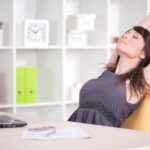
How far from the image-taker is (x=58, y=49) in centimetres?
391

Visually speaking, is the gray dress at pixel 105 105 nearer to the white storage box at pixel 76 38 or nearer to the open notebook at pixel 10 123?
the open notebook at pixel 10 123

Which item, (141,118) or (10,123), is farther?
(141,118)

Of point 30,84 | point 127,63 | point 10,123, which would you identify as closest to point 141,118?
point 127,63

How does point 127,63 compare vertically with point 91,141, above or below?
above

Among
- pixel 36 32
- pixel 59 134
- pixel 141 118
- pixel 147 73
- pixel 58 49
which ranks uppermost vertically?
pixel 36 32

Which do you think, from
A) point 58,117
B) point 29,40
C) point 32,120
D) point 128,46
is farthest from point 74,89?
point 32,120

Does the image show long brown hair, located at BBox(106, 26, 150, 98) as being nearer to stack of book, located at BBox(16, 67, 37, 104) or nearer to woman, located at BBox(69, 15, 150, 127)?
woman, located at BBox(69, 15, 150, 127)

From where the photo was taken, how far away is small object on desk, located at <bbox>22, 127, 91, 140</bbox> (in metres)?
1.37

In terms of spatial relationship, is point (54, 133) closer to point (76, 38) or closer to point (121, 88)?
point (121, 88)

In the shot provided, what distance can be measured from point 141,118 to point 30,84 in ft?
4.87

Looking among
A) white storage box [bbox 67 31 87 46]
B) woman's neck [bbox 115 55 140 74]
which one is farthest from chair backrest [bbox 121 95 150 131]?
white storage box [bbox 67 31 87 46]

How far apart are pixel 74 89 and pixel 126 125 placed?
153 cm

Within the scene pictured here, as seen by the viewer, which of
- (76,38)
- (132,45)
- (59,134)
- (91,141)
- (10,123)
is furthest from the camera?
(76,38)

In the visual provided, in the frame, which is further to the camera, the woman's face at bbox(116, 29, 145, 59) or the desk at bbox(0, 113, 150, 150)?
the woman's face at bbox(116, 29, 145, 59)
